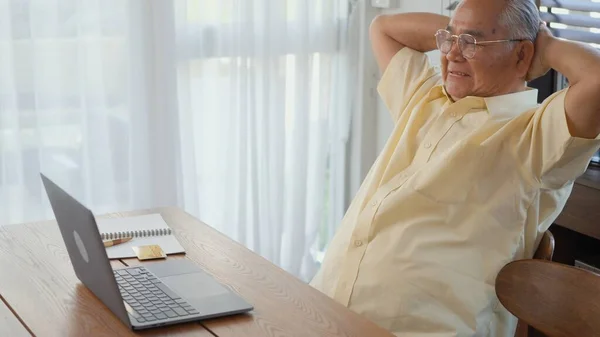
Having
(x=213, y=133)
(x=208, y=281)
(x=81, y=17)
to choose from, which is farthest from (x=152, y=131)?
(x=208, y=281)

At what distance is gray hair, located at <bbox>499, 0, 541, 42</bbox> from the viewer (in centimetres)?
216

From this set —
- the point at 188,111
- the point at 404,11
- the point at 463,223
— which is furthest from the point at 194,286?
the point at 404,11

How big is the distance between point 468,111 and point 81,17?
140 centimetres

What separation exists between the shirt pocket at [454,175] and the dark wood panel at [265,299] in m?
0.46

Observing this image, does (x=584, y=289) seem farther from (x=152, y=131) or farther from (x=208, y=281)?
(x=152, y=131)

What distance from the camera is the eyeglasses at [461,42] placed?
7.13 feet

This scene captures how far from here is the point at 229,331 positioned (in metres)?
1.58

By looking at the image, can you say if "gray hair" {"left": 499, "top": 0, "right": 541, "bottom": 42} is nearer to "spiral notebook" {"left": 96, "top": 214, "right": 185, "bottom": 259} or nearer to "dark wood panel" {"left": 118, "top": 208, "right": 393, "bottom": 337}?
"dark wood panel" {"left": 118, "top": 208, "right": 393, "bottom": 337}

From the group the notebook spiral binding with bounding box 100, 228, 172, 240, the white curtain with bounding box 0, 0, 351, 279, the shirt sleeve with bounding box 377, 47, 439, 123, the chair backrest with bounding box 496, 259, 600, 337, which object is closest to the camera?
the chair backrest with bounding box 496, 259, 600, 337

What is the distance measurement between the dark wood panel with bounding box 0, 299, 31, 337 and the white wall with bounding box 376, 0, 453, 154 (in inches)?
80.9

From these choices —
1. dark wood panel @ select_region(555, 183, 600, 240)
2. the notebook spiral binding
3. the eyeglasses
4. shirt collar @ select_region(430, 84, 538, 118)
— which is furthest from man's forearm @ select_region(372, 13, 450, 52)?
the notebook spiral binding

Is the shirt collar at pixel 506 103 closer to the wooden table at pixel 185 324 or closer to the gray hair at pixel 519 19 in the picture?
the gray hair at pixel 519 19

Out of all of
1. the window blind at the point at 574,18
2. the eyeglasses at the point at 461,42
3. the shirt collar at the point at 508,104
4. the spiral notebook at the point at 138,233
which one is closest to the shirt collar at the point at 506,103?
the shirt collar at the point at 508,104

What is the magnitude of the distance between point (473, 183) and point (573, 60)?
359 mm
